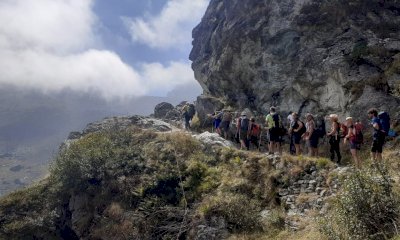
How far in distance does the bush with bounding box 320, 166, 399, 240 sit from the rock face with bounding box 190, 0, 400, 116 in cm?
1458

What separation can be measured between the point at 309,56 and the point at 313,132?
43.3ft

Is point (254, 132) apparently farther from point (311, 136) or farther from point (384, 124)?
point (384, 124)

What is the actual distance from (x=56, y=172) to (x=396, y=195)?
19.7 m

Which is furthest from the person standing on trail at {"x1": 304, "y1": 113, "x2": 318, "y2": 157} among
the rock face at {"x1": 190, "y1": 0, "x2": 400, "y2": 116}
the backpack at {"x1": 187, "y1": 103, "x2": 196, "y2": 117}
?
the backpack at {"x1": 187, "y1": 103, "x2": 196, "y2": 117}

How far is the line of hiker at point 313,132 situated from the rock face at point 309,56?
11.4 ft

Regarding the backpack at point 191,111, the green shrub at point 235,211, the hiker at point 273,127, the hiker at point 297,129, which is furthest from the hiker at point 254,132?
the backpack at point 191,111

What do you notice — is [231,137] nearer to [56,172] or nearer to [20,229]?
[56,172]

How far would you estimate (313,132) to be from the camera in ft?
65.3

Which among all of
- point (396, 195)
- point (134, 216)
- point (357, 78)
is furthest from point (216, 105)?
point (396, 195)

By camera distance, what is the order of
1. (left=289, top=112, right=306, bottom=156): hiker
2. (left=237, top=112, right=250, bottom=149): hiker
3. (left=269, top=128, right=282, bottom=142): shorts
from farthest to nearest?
1. (left=237, top=112, right=250, bottom=149): hiker
2. (left=269, top=128, right=282, bottom=142): shorts
3. (left=289, top=112, right=306, bottom=156): hiker

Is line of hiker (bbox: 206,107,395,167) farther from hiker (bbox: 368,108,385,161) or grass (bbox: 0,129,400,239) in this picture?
grass (bbox: 0,129,400,239)

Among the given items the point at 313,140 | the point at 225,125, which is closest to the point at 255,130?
the point at 225,125

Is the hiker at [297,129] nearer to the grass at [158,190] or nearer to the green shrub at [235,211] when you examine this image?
the grass at [158,190]

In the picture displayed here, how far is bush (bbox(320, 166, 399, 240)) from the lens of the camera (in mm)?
10203
